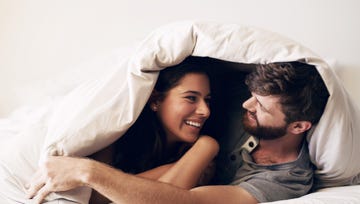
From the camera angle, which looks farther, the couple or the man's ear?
the man's ear

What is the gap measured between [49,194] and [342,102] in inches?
28.0

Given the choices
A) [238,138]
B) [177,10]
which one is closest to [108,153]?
[238,138]

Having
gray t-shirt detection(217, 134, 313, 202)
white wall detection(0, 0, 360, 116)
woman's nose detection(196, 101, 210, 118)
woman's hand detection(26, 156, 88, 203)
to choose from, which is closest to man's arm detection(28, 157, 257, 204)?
woman's hand detection(26, 156, 88, 203)

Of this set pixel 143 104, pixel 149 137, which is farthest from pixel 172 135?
pixel 143 104

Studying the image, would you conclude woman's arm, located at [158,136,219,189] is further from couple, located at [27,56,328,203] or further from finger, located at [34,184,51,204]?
finger, located at [34,184,51,204]

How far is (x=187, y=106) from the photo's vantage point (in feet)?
3.94

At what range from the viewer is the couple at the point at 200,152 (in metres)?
1.03

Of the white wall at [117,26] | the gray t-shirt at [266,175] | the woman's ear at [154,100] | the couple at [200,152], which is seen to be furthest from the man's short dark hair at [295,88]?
the white wall at [117,26]

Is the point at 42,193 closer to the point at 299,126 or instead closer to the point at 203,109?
the point at 203,109

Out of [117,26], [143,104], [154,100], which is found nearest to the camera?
[143,104]

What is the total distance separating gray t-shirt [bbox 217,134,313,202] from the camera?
3.70 feet

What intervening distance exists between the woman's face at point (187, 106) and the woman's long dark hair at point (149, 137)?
16 millimetres

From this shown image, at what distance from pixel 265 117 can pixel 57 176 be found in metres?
0.52

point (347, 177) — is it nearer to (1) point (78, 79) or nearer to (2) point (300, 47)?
(2) point (300, 47)
